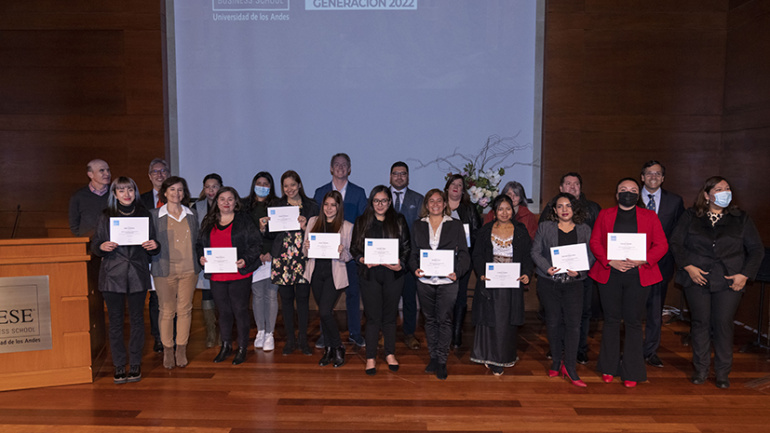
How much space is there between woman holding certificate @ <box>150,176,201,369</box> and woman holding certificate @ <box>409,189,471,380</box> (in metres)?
1.92

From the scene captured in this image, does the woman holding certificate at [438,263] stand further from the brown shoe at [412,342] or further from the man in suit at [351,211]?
the man in suit at [351,211]

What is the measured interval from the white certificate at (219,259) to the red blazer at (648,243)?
117 inches

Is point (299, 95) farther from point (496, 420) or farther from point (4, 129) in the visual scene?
point (496, 420)

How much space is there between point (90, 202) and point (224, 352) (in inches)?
72.1

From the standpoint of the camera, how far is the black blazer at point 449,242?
391 centimetres

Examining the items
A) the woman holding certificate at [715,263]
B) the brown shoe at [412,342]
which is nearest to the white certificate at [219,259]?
the brown shoe at [412,342]

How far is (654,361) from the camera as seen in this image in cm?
428

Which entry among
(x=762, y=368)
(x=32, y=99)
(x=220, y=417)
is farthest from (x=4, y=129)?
(x=762, y=368)

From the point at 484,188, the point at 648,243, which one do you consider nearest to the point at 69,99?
the point at 484,188

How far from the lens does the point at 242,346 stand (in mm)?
4383

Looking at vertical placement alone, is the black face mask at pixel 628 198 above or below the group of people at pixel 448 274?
above

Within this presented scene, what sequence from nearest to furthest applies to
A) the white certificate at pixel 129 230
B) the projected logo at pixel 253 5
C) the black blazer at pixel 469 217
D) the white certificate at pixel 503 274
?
1. the white certificate at pixel 129 230
2. the white certificate at pixel 503 274
3. the black blazer at pixel 469 217
4. the projected logo at pixel 253 5

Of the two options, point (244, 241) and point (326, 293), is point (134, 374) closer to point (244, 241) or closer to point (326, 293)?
point (244, 241)

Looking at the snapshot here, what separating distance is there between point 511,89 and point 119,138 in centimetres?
514
